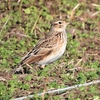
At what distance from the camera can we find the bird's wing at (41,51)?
10.2 meters

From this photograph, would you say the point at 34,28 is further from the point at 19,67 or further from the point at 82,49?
the point at 19,67

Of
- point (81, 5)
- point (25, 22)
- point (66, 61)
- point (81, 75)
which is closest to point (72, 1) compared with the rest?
point (81, 5)

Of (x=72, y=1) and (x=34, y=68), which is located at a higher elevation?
(x=72, y=1)

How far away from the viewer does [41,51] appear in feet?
34.1

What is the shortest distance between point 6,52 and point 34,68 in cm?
96

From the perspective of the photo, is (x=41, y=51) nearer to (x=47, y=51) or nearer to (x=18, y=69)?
(x=47, y=51)

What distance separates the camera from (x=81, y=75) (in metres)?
9.77

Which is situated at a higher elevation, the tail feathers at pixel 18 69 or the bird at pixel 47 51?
the bird at pixel 47 51

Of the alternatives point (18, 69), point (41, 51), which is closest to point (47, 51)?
point (41, 51)

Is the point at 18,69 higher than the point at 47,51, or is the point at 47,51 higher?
the point at 47,51

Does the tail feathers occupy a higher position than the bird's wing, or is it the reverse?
the bird's wing

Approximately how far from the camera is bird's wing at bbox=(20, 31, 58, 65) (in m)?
10.2

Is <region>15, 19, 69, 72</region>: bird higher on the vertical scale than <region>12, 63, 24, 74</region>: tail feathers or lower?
higher

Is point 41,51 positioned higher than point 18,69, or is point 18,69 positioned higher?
point 41,51
